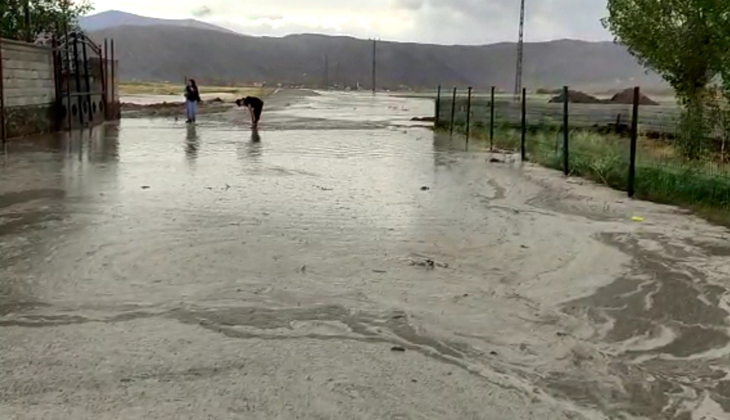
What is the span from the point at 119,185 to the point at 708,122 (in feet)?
33.4

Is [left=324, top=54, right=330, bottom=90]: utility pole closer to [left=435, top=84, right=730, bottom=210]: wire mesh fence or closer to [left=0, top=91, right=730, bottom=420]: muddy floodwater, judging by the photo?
[left=435, top=84, right=730, bottom=210]: wire mesh fence

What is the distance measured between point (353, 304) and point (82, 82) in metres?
18.5

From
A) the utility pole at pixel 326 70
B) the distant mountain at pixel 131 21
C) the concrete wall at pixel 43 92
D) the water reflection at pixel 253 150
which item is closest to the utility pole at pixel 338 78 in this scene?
the utility pole at pixel 326 70

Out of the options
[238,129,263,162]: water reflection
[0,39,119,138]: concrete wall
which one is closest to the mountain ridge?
[0,39,119,138]: concrete wall

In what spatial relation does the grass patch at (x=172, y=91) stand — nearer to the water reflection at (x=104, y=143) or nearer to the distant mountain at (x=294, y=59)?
the water reflection at (x=104, y=143)

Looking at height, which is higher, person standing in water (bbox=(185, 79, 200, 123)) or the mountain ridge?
the mountain ridge

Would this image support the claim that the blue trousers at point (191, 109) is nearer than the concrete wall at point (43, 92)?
No

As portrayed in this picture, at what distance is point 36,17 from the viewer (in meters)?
24.6

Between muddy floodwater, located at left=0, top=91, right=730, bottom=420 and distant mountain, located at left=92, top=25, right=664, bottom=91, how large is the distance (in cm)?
11219

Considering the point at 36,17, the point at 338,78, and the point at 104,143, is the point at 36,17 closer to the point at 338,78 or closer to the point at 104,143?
the point at 104,143

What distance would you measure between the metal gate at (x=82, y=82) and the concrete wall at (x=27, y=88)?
364 mm

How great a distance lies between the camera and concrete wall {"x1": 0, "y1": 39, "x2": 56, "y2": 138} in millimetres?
16859

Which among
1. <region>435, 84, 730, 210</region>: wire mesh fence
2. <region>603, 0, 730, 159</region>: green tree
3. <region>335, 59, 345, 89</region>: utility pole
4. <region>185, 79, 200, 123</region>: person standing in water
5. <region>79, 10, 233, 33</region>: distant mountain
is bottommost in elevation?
<region>435, 84, 730, 210</region>: wire mesh fence

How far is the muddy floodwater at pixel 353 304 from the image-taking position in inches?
150
